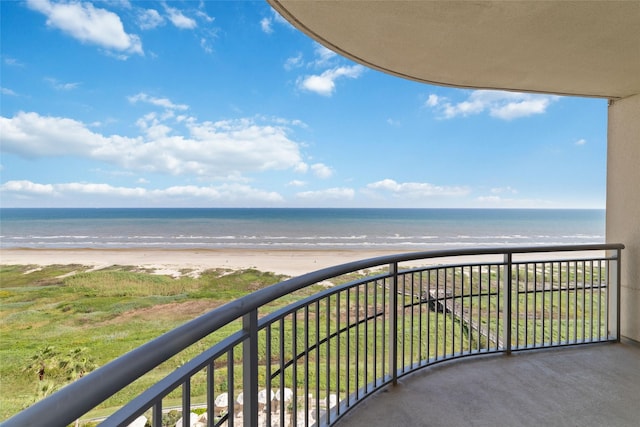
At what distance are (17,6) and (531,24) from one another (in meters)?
28.0

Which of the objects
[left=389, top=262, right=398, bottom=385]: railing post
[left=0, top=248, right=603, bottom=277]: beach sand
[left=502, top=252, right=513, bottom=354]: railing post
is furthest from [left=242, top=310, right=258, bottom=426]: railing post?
[left=0, top=248, right=603, bottom=277]: beach sand

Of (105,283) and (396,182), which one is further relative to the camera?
(396,182)

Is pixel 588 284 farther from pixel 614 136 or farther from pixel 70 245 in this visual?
pixel 70 245

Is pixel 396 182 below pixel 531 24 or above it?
above

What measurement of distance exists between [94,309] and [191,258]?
20.1 feet

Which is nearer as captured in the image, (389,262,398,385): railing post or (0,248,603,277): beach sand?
(389,262,398,385): railing post

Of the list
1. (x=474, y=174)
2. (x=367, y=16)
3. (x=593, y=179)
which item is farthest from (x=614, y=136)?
(x=593, y=179)

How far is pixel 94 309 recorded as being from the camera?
412 inches

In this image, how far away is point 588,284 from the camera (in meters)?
3.26

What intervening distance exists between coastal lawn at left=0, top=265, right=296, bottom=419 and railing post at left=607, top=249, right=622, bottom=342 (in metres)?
7.04

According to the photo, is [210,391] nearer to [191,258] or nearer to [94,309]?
[94,309]

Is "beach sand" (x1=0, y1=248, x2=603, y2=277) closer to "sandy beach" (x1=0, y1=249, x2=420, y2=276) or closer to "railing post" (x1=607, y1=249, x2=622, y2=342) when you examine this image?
"sandy beach" (x1=0, y1=249, x2=420, y2=276)

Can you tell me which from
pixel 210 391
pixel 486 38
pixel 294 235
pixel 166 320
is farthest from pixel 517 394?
pixel 294 235

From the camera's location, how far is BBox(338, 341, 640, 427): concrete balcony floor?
1876 millimetres
